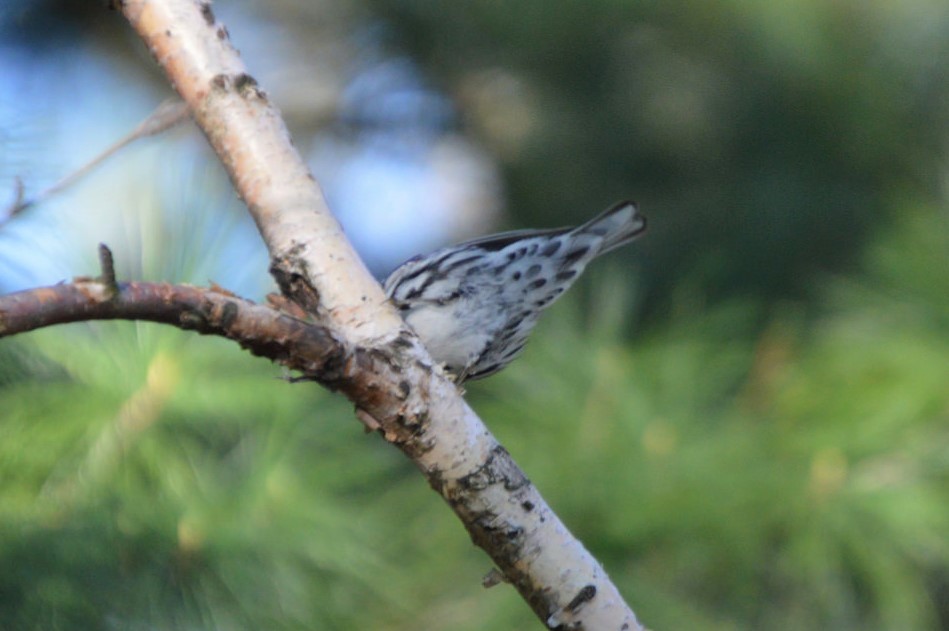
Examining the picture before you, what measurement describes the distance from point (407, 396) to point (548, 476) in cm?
83

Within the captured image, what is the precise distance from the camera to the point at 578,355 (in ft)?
6.50

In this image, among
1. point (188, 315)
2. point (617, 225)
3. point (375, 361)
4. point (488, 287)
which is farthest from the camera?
point (617, 225)

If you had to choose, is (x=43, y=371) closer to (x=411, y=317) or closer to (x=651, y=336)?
(x=411, y=317)

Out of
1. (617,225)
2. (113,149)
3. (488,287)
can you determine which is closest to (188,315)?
(113,149)

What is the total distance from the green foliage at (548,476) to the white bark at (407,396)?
0.34 meters

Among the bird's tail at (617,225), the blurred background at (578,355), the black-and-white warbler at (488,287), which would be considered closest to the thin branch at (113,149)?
the blurred background at (578,355)

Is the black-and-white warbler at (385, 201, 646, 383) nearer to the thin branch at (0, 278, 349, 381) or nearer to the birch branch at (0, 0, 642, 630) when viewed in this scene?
the birch branch at (0, 0, 642, 630)

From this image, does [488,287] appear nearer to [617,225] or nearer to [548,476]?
[617,225]

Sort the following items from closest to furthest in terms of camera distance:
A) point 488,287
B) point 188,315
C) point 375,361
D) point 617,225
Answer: point 188,315 → point 375,361 → point 488,287 → point 617,225

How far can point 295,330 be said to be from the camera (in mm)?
901

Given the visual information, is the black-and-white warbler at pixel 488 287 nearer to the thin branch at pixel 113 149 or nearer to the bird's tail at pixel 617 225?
the bird's tail at pixel 617 225

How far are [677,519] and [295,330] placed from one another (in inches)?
38.6

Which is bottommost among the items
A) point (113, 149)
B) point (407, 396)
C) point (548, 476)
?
point (407, 396)

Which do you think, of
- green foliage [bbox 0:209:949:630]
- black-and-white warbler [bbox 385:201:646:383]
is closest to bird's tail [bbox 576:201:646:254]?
black-and-white warbler [bbox 385:201:646:383]
